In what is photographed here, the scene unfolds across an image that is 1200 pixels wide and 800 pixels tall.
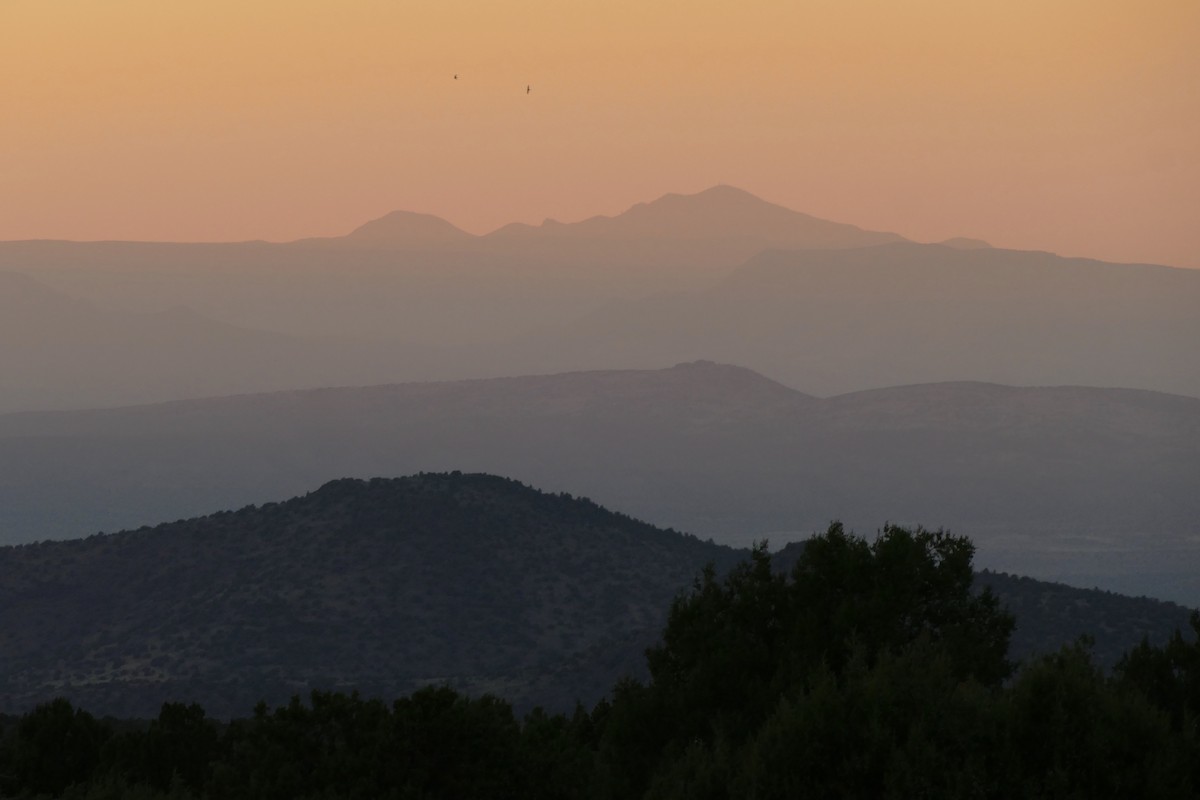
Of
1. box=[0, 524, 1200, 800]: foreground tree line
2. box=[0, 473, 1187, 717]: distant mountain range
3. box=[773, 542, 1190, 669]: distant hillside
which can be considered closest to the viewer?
box=[0, 524, 1200, 800]: foreground tree line

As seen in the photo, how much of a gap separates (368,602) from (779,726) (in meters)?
85.5

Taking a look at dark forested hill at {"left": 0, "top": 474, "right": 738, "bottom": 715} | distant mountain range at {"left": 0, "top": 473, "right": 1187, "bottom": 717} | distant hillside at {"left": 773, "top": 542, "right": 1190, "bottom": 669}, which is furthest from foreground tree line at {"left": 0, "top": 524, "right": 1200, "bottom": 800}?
dark forested hill at {"left": 0, "top": 474, "right": 738, "bottom": 715}

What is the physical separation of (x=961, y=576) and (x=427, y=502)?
88216mm

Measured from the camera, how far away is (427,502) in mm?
122625

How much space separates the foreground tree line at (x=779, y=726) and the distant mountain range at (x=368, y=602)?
2017 inches

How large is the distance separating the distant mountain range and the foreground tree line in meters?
51.2

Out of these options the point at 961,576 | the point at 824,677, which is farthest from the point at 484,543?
the point at 824,677

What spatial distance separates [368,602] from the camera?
11012cm

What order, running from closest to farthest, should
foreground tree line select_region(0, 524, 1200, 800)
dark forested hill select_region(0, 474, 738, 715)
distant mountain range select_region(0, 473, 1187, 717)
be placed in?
1. foreground tree line select_region(0, 524, 1200, 800)
2. distant mountain range select_region(0, 473, 1187, 717)
3. dark forested hill select_region(0, 474, 738, 715)

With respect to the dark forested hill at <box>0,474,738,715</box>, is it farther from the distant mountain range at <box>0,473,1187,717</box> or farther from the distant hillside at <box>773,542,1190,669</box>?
the distant hillside at <box>773,542,1190,669</box>

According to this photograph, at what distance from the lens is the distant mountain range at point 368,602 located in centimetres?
9300

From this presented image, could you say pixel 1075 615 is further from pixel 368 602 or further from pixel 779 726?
pixel 779 726

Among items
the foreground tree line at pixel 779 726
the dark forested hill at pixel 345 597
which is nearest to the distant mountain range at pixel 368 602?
the dark forested hill at pixel 345 597

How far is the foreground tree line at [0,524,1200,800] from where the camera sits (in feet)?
83.7
